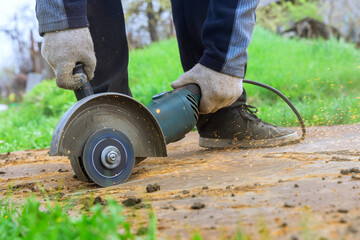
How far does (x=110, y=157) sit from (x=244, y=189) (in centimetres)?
62

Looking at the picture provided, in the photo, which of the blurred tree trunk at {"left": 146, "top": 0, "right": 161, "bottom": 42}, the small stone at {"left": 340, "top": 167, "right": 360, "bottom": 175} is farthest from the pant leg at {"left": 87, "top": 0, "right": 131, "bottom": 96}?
the blurred tree trunk at {"left": 146, "top": 0, "right": 161, "bottom": 42}

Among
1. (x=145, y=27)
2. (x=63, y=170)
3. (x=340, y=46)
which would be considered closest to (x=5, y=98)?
(x=145, y=27)

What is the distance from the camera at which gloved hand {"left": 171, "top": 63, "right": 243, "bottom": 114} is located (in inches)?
82.0

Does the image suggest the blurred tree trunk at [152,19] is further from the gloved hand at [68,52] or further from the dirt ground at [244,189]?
the gloved hand at [68,52]

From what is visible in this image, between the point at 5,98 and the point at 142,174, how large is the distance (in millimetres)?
18584

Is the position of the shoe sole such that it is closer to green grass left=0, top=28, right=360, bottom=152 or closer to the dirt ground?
the dirt ground

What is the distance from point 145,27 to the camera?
13586 millimetres

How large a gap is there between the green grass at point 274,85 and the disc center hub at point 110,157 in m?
1.93

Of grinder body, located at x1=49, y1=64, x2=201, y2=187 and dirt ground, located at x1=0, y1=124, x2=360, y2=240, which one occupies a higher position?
grinder body, located at x1=49, y1=64, x2=201, y2=187

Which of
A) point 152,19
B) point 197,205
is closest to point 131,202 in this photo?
point 197,205

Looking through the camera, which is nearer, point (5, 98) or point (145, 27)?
point (145, 27)

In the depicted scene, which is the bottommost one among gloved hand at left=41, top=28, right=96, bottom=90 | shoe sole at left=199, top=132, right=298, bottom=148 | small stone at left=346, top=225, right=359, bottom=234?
shoe sole at left=199, top=132, right=298, bottom=148

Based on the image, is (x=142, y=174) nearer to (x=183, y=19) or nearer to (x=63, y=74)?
(x=63, y=74)

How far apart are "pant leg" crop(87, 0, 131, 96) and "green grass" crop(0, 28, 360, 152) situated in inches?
48.1
